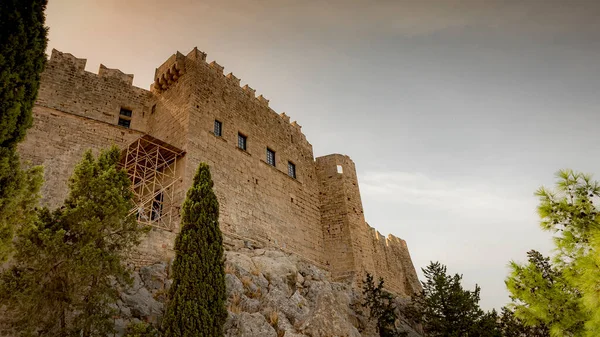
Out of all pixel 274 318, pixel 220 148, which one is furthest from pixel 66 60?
pixel 274 318

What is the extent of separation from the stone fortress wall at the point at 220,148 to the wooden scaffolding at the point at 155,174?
365 mm

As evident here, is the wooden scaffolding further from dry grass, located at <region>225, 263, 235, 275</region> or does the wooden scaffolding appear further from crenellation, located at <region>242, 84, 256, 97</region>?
crenellation, located at <region>242, 84, 256, 97</region>

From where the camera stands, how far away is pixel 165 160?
14.3 m

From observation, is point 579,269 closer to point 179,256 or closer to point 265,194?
point 179,256

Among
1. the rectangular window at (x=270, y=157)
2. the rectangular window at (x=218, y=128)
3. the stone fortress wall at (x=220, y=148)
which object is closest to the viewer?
the stone fortress wall at (x=220, y=148)

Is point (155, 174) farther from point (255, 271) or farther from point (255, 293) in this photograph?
point (255, 293)

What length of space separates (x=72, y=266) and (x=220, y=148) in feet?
27.3

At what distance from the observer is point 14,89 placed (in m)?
5.81

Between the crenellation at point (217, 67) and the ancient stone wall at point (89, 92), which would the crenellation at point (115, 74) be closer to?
the ancient stone wall at point (89, 92)

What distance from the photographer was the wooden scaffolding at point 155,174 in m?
12.9

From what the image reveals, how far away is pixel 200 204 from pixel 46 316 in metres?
3.96

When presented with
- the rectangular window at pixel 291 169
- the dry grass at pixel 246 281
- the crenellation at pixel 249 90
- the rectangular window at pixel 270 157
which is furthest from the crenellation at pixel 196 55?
the dry grass at pixel 246 281

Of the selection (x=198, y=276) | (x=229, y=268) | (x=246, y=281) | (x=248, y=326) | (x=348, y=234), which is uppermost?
(x=348, y=234)

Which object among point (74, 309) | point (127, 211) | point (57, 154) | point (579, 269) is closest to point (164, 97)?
point (57, 154)
